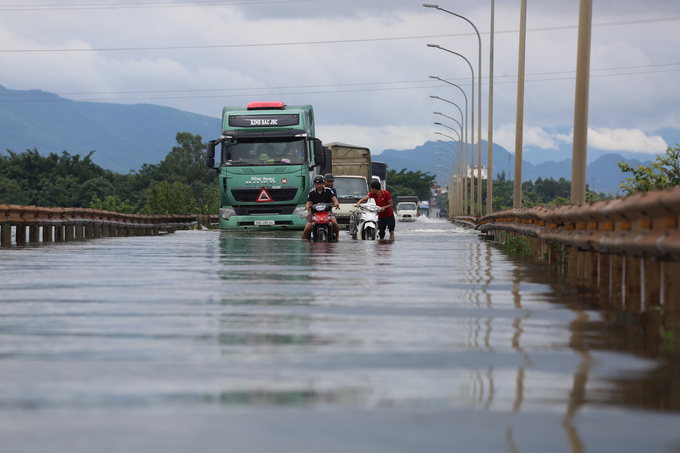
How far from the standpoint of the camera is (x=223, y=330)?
688cm

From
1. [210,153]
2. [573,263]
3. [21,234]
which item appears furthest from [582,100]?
[21,234]

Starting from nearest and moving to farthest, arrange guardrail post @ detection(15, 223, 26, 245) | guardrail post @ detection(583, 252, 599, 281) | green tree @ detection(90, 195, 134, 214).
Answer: guardrail post @ detection(583, 252, 599, 281) → guardrail post @ detection(15, 223, 26, 245) → green tree @ detection(90, 195, 134, 214)

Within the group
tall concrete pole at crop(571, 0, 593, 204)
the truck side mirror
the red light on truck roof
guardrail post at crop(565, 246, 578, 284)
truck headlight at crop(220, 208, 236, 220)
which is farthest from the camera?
truck headlight at crop(220, 208, 236, 220)

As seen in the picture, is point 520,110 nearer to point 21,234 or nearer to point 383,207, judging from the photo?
point 383,207

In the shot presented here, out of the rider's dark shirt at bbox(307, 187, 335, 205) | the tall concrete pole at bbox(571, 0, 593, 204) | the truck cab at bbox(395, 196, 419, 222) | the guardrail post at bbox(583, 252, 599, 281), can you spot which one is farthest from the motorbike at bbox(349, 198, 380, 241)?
the truck cab at bbox(395, 196, 419, 222)

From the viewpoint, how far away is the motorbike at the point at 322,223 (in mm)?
23047

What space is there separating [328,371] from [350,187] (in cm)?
3276

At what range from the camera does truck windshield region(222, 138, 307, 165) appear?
2959cm

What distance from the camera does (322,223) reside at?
76.2ft

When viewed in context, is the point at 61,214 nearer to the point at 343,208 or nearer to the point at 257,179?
the point at 257,179

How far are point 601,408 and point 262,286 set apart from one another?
6489 mm

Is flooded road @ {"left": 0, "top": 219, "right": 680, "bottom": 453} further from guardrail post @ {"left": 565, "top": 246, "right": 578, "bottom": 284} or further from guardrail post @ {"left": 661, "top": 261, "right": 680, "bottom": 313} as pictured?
guardrail post @ {"left": 565, "top": 246, "right": 578, "bottom": 284}

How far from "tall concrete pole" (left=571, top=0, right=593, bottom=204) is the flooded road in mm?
9691

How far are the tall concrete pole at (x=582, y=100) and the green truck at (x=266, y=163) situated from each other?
1108cm
